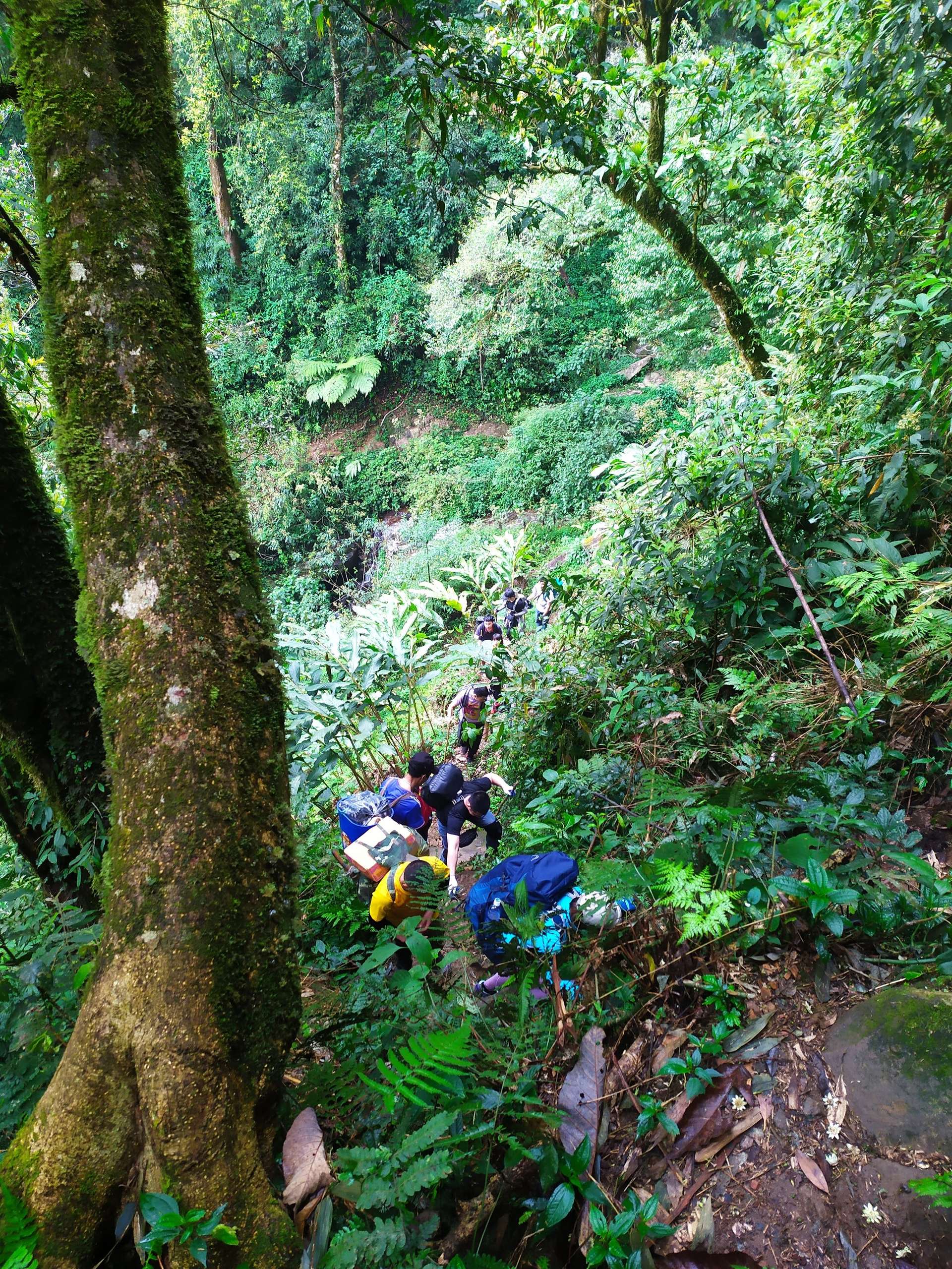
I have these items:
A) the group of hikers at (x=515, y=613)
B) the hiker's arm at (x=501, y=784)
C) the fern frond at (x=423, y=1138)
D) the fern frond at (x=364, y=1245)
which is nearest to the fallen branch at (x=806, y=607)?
the hiker's arm at (x=501, y=784)

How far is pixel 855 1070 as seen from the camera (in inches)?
67.7

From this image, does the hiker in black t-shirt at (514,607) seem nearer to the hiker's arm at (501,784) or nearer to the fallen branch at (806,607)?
the hiker's arm at (501,784)

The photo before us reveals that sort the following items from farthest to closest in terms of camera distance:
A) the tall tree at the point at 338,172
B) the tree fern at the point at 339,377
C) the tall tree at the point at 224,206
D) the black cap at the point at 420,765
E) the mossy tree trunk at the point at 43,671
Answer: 1. the tall tree at the point at 224,206
2. the tree fern at the point at 339,377
3. the tall tree at the point at 338,172
4. the black cap at the point at 420,765
5. the mossy tree trunk at the point at 43,671

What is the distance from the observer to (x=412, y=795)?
4.26m

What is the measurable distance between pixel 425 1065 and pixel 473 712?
13.7 feet

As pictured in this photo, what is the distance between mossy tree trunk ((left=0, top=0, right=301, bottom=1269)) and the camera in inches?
51.7

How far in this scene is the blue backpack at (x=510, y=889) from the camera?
2486 mm

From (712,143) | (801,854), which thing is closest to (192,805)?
(801,854)

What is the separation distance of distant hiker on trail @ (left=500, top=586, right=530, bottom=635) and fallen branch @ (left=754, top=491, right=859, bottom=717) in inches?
155

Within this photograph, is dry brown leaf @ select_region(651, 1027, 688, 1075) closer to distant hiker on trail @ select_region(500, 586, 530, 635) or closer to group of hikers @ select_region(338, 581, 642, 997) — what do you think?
group of hikers @ select_region(338, 581, 642, 997)

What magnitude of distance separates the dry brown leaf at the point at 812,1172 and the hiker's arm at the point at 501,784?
9.21 ft

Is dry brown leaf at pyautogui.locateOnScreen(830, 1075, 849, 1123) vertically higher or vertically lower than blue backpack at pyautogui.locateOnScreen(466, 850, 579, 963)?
lower

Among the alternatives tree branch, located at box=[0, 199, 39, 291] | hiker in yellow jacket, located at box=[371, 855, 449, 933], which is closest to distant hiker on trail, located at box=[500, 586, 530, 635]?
hiker in yellow jacket, located at box=[371, 855, 449, 933]

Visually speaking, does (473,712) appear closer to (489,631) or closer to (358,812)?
(489,631)
